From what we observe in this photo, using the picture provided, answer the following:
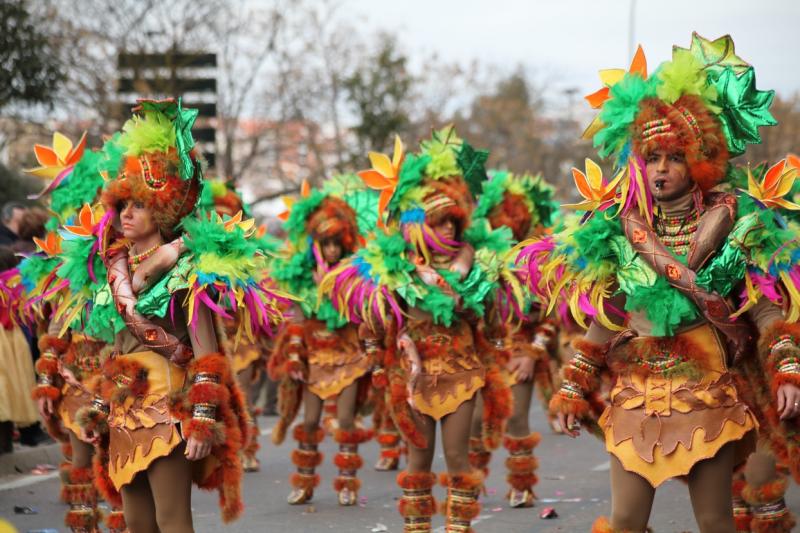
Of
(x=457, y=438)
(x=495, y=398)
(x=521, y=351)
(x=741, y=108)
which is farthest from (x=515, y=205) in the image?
(x=741, y=108)

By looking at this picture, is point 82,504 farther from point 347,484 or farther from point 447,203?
point 447,203

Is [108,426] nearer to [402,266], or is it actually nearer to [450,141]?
[402,266]

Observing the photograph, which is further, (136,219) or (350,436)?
(350,436)

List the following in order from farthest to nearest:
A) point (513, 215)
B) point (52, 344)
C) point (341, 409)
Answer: point (513, 215) → point (341, 409) → point (52, 344)

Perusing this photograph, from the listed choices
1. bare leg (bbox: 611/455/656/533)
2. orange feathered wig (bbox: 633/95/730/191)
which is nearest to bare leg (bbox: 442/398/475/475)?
bare leg (bbox: 611/455/656/533)

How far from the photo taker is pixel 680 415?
478 centimetres

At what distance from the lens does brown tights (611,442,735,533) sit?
4656 mm

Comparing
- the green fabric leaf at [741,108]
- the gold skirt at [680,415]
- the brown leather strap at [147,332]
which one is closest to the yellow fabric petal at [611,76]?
the green fabric leaf at [741,108]

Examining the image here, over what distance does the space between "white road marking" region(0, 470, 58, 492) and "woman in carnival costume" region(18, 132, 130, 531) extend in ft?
5.65

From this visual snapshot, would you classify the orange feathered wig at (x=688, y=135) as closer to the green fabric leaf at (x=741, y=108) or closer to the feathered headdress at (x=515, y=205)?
the green fabric leaf at (x=741, y=108)

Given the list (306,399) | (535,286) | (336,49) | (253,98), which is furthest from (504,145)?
(535,286)

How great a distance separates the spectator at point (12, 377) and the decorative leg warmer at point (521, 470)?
4.20 meters

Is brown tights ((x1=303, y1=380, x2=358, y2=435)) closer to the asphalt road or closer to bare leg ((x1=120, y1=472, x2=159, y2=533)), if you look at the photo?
the asphalt road

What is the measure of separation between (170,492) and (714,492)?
2296 mm
